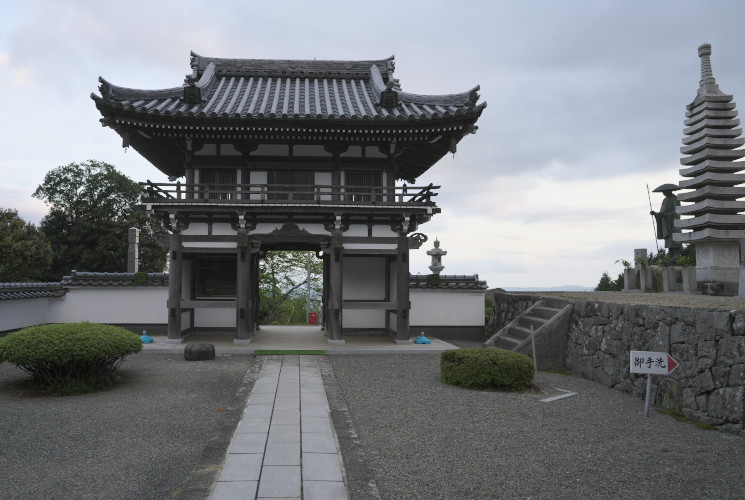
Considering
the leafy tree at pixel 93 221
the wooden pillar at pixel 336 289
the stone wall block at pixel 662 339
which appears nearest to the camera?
the stone wall block at pixel 662 339

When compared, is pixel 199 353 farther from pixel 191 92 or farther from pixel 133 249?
pixel 133 249

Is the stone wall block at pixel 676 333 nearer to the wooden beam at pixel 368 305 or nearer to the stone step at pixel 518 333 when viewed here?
the stone step at pixel 518 333

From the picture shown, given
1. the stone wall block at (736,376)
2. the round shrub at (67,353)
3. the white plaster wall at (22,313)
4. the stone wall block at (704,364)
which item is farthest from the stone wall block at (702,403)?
the white plaster wall at (22,313)

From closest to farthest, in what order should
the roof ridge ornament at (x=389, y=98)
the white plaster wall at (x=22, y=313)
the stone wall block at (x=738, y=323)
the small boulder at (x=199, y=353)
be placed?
the stone wall block at (x=738, y=323), the small boulder at (x=199, y=353), the white plaster wall at (x=22, y=313), the roof ridge ornament at (x=389, y=98)

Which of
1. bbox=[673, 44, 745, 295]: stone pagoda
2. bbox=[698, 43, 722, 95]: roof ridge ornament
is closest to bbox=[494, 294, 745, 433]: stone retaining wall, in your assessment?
bbox=[673, 44, 745, 295]: stone pagoda

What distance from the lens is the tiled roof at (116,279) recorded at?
59.0ft

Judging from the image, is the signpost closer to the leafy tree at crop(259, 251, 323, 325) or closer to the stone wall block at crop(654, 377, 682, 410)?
the stone wall block at crop(654, 377, 682, 410)

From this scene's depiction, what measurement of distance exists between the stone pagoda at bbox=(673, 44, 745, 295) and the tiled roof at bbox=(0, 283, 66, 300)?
70.3ft

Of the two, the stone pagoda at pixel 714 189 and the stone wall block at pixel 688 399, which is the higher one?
the stone pagoda at pixel 714 189

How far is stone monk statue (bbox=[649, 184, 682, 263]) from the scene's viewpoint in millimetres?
18031

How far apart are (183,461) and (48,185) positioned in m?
40.6

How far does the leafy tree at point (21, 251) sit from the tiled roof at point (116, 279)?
55.1 feet

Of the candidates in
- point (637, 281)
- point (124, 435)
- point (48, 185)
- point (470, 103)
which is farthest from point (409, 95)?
point (48, 185)

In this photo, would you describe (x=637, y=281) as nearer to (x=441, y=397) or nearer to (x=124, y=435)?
(x=441, y=397)
